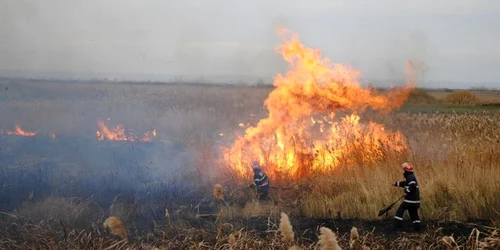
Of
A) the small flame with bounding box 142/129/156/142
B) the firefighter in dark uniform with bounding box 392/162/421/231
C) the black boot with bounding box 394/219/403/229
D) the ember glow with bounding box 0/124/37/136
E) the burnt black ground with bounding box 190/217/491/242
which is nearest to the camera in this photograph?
the burnt black ground with bounding box 190/217/491/242

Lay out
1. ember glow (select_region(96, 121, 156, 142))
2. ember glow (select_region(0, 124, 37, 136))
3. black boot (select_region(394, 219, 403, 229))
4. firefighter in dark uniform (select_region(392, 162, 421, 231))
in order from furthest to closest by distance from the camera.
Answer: ember glow (select_region(96, 121, 156, 142)) < ember glow (select_region(0, 124, 37, 136)) < black boot (select_region(394, 219, 403, 229)) < firefighter in dark uniform (select_region(392, 162, 421, 231))

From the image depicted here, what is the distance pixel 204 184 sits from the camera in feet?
35.6

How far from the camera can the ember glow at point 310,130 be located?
11648 millimetres

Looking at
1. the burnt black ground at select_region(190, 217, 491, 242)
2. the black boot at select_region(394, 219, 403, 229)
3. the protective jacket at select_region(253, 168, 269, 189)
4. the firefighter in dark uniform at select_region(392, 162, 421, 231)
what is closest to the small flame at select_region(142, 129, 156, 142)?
the protective jacket at select_region(253, 168, 269, 189)

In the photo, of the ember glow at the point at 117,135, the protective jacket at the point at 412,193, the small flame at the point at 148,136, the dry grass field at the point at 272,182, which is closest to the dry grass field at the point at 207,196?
the dry grass field at the point at 272,182

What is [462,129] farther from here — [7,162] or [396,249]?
[7,162]

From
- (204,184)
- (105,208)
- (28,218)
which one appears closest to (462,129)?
(204,184)

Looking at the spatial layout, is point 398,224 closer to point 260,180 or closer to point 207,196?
point 260,180

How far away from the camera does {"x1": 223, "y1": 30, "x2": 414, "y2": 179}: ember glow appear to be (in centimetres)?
1165

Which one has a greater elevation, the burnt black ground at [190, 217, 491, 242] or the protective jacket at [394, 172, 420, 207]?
the protective jacket at [394, 172, 420, 207]

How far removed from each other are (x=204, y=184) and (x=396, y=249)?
5.17 meters

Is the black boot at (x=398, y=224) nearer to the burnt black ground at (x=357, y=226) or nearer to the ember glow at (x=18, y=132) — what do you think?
the burnt black ground at (x=357, y=226)

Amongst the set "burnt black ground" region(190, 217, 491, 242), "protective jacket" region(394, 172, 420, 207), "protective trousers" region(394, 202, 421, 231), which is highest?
"protective jacket" region(394, 172, 420, 207)

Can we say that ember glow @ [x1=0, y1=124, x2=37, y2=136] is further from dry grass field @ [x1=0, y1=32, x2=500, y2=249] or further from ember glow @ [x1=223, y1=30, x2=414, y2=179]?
ember glow @ [x1=223, y1=30, x2=414, y2=179]
